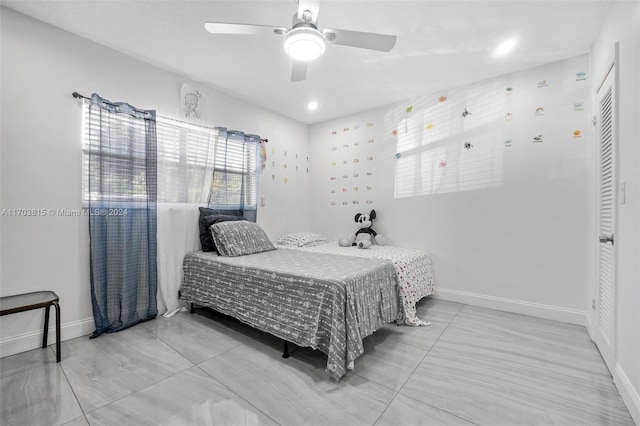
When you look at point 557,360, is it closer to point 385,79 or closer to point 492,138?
point 492,138

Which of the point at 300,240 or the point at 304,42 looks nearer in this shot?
the point at 304,42

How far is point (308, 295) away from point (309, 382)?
52 cm

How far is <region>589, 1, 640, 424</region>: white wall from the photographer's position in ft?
4.51

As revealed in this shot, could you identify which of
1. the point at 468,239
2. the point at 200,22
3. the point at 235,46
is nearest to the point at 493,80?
the point at 468,239

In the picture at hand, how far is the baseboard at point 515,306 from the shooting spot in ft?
8.36

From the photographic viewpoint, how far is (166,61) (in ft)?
8.88

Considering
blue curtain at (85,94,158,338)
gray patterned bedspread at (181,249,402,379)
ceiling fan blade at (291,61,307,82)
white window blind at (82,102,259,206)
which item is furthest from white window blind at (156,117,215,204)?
ceiling fan blade at (291,61,307,82)

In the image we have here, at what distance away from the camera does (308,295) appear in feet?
6.28

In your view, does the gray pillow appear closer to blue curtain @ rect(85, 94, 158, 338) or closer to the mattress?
blue curtain @ rect(85, 94, 158, 338)

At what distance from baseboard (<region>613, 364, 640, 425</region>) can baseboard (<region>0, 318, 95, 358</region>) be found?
3.64 m

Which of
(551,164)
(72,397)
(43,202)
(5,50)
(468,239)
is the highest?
(5,50)

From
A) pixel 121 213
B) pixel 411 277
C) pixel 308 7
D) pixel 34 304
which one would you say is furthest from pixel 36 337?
pixel 411 277

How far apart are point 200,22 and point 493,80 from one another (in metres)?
2.89

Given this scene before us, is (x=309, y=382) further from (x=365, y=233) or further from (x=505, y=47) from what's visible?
(x=505, y=47)
